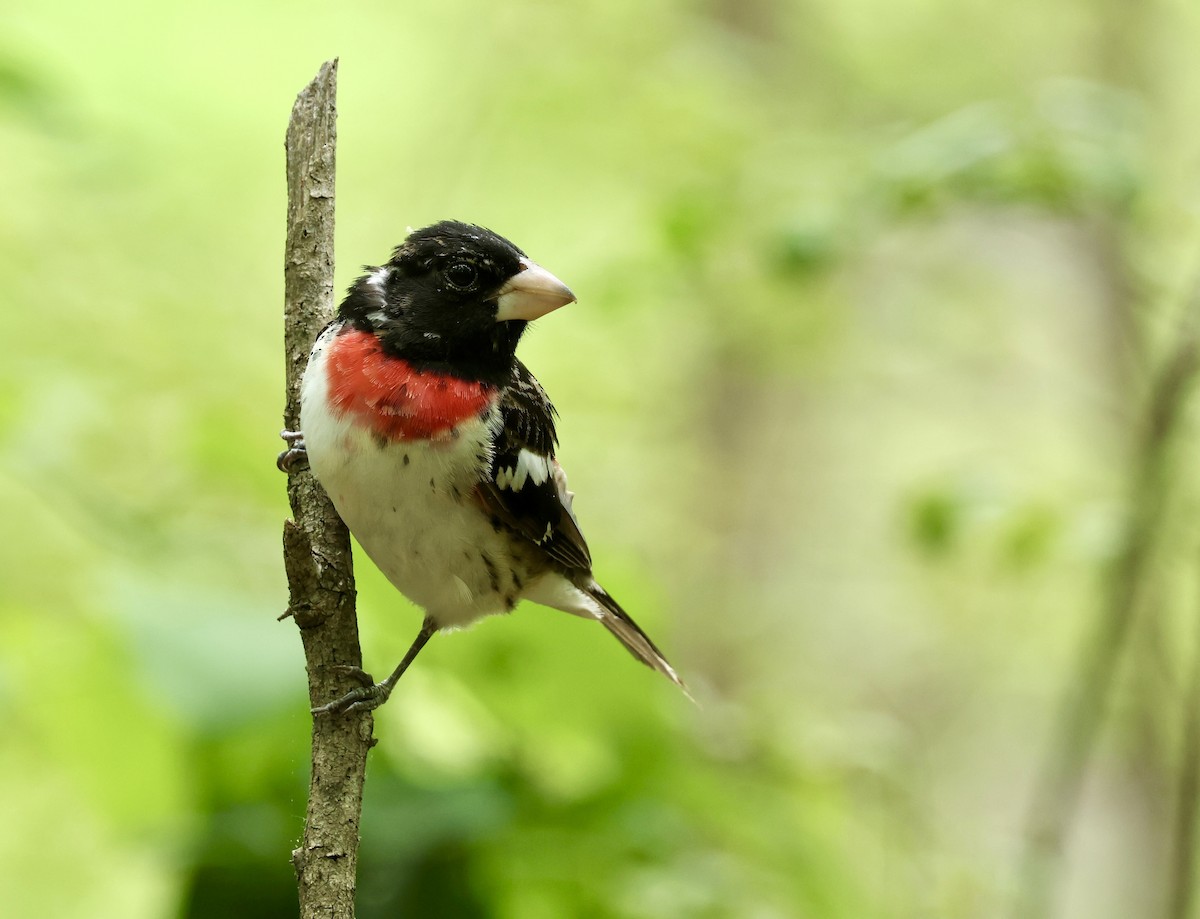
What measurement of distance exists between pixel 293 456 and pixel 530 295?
652mm

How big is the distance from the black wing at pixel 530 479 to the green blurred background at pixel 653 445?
0.27 metres

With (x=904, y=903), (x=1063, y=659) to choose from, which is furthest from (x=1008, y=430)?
(x=904, y=903)

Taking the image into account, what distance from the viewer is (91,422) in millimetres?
2973

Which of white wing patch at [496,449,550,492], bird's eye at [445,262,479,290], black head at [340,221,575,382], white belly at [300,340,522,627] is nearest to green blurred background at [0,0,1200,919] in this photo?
white belly at [300,340,522,627]

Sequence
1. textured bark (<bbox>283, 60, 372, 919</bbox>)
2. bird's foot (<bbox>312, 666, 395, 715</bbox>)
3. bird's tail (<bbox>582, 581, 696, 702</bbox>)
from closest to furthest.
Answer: textured bark (<bbox>283, 60, 372, 919</bbox>) < bird's foot (<bbox>312, 666, 395, 715</bbox>) < bird's tail (<bbox>582, 581, 696, 702</bbox>)

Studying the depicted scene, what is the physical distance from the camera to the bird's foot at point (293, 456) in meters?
2.66

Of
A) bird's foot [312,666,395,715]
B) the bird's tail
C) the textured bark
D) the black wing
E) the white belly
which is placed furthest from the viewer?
the bird's tail

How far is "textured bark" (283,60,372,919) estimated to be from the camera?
1901 millimetres

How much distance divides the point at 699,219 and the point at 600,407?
3752mm

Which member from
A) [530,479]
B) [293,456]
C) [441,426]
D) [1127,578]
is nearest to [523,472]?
[530,479]

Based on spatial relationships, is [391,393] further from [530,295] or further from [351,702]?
→ [351,702]

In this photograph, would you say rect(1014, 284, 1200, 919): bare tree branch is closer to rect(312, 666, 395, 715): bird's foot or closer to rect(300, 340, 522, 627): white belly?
rect(300, 340, 522, 627): white belly

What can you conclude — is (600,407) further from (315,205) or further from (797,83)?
(315,205)

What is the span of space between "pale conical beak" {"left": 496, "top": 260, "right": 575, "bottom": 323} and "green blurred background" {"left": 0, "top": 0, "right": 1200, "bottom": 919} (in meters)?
0.78
